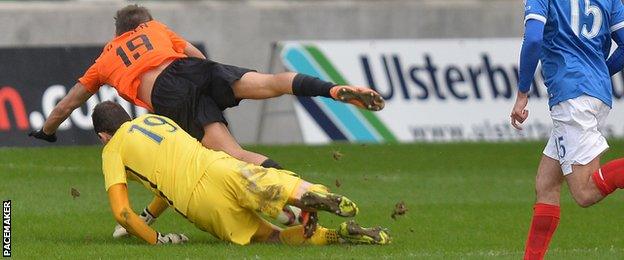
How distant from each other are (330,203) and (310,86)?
87 cm

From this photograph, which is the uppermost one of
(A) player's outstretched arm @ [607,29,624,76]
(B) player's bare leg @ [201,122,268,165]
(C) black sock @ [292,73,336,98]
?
(A) player's outstretched arm @ [607,29,624,76]

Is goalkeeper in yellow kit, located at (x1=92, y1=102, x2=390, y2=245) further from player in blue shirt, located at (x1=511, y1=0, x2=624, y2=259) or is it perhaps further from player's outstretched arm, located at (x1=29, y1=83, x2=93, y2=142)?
player in blue shirt, located at (x1=511, y1=0, x2=624, y2=259)

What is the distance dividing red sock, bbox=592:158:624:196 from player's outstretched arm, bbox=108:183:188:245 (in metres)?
3.11

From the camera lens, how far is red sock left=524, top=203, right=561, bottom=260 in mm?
9078

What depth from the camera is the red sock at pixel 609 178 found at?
8.72 m

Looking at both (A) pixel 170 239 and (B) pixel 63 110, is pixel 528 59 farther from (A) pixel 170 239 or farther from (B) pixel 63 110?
(B) pixel 63 110

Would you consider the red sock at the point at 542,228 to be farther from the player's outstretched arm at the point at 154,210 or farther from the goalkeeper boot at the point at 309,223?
the player's outstretched arm at the point at 154,210

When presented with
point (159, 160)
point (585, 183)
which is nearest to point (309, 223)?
point (159, 160)

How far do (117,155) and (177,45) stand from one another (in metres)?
1.82


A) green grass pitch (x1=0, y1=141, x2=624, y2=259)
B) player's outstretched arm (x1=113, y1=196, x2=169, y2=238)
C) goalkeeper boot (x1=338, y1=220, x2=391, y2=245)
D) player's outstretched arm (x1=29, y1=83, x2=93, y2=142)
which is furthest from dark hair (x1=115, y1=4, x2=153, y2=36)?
goalkeeper boot (x1=338, y1=220, x2=391, y2=245)

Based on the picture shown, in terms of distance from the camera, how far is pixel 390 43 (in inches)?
778

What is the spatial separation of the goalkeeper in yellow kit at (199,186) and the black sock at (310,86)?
0.55m

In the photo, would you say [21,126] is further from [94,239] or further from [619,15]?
[619,15]

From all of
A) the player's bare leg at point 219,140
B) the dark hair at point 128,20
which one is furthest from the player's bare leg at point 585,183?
the dark hair at point 128,20
